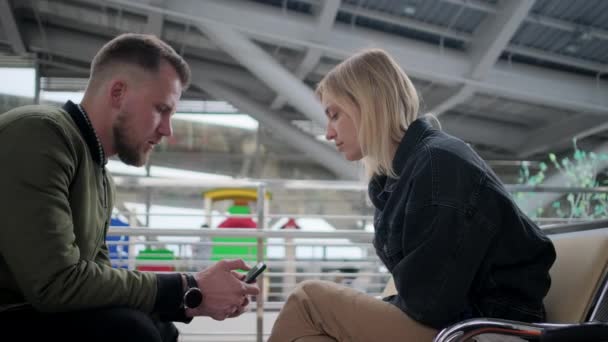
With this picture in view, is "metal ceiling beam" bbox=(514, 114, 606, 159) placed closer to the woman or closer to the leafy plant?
the leafy plant

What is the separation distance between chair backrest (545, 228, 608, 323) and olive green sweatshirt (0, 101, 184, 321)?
40.4 inches

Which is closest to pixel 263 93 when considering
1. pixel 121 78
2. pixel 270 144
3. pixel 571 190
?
pixel 270 144

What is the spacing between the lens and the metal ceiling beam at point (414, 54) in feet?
32.8

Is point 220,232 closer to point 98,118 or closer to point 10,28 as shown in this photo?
point 98,118

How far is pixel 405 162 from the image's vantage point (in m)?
1.59

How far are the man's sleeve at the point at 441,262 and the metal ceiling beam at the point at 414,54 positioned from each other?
29.4 feet

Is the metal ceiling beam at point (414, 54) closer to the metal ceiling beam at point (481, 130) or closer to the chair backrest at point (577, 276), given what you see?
the metal ceiling beam at point (481, 130)

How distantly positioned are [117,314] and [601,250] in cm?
125

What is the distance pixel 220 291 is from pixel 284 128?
13389 millimetres

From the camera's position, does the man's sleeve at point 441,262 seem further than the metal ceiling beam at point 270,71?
No

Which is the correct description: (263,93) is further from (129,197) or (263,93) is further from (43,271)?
(43,271)

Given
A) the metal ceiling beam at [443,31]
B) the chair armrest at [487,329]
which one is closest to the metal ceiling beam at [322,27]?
the metal ceiling beam at [443,31]

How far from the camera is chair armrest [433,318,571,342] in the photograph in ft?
3.93

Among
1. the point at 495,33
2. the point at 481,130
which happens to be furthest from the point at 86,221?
the point at 481,130
